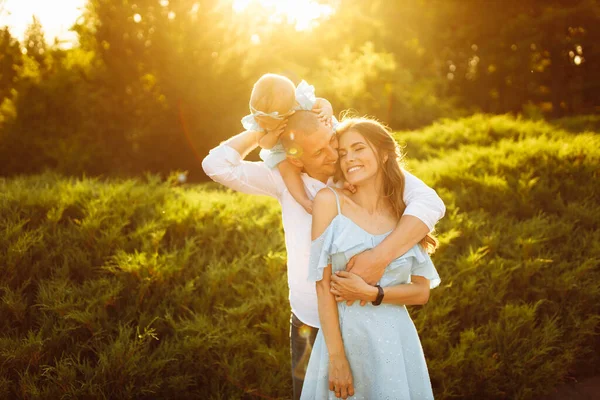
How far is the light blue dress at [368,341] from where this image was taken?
7.46 feet

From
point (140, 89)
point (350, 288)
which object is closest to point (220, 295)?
point (350, 288)

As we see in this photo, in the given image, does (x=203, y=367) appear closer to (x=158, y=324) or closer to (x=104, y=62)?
(x=158, y=324)

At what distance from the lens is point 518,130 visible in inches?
432

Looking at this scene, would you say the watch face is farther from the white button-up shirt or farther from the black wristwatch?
the white button-up shirt

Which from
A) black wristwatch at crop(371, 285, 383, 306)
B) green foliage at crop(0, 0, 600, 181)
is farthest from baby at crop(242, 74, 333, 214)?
green foliage at crop(0, 0, 600, 181)

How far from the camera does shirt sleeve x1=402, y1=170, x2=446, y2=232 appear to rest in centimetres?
232

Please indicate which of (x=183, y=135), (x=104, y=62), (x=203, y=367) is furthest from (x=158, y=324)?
(x=104, y=62)

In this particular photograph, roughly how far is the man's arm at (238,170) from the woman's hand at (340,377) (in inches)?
40.3

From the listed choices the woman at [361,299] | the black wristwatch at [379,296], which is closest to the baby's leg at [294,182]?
the woman at [361,299]

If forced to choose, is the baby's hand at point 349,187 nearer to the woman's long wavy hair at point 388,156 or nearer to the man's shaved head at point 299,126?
the woman's long wavy hair at point 388,156

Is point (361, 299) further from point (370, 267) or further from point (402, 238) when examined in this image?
point (402, 238)

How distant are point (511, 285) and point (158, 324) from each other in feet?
12.3

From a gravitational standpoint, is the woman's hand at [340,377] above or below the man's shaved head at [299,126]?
below

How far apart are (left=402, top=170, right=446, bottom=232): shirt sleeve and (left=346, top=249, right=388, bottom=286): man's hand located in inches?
10.9
